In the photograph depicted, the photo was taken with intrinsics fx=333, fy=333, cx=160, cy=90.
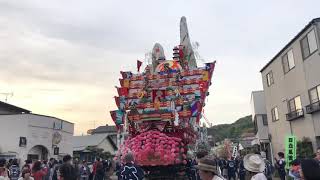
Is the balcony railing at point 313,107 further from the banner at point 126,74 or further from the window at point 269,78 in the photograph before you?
the banner at point 126,74

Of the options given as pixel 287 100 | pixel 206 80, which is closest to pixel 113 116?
pixel 206 80

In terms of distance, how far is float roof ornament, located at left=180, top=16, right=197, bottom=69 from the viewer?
1767 cm

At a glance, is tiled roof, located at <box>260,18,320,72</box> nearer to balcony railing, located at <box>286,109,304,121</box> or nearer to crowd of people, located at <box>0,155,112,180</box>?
balcony railing, located at <box>286,109,304,121</box>

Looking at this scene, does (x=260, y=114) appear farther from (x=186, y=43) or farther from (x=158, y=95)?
(x=158, y=95)

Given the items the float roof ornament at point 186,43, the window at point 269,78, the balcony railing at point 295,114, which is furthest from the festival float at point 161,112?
the window at point 269,78

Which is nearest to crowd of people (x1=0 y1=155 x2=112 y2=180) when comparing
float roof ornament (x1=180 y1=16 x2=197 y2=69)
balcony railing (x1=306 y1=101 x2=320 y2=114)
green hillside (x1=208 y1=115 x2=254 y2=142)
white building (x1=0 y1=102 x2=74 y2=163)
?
float roof ornament (x1=180 y1=16 x2=197 y2=69)

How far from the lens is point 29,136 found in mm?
26984

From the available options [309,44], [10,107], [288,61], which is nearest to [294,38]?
[309,44]

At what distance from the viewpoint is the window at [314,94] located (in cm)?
1811

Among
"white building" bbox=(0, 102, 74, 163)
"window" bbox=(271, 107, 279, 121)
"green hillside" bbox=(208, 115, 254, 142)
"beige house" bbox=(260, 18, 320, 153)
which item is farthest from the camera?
"green hillside" bbox=(208, 115, 254, 142)

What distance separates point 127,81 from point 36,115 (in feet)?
53.2

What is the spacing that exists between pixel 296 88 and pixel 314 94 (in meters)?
2.26

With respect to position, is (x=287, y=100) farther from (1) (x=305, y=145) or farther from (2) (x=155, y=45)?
(2) (x=155, y=45)

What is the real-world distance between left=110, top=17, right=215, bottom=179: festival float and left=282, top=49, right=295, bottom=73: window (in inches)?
347
